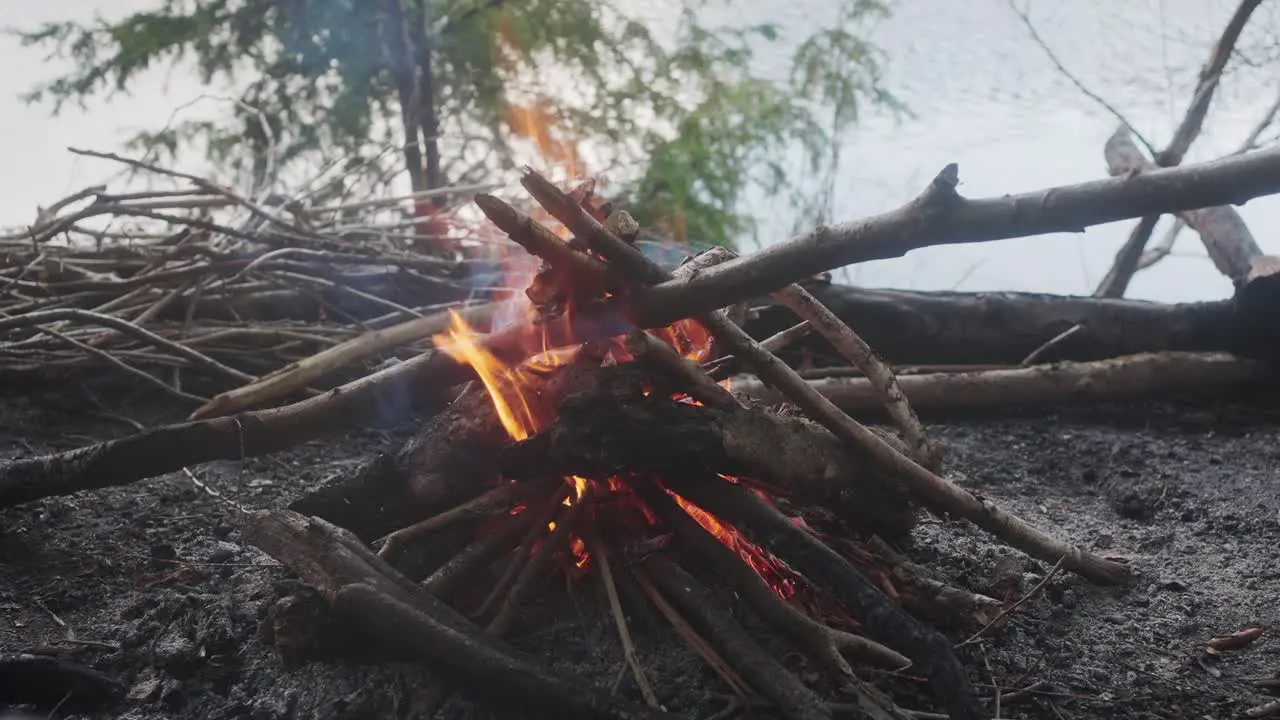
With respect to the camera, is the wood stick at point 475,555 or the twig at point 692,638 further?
the wood stick at point 475,555

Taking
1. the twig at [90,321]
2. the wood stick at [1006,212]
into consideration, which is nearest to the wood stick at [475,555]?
the wood stick at [1006,212]

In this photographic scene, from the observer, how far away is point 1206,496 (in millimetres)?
2348

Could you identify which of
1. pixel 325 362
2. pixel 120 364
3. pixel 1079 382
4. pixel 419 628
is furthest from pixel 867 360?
pixel 120 364

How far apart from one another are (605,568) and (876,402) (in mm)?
1673

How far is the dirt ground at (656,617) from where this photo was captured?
1.39 metres

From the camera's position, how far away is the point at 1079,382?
2982 mm

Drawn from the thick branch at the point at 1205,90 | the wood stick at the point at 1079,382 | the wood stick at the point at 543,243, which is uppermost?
the thick branch at the point at 1205,90

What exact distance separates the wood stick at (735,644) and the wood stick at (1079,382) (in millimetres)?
1532

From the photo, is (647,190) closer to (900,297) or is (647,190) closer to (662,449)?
(900,297)

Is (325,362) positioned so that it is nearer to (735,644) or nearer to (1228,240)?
(735,644)

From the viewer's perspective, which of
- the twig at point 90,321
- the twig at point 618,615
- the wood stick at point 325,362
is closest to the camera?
the twig at point 618,615

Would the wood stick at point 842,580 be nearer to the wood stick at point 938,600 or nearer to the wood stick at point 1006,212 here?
the wood stick at point 938,600

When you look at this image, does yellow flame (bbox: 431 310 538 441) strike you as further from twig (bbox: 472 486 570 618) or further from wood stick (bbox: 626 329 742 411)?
wood stick (bbox: 626 329 742 411)

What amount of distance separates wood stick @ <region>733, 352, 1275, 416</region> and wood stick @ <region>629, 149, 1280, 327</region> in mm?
1620
